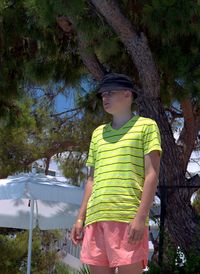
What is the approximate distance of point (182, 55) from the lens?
5.34 metres

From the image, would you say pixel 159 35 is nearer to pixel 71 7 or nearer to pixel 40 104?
pixel 71 7

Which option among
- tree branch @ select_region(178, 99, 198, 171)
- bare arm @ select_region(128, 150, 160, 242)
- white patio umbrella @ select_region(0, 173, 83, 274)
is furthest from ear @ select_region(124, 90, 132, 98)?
tree branch @ select_region(178, 99, 198, 171)

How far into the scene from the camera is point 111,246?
264 centimetres

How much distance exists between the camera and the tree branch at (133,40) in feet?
16.9

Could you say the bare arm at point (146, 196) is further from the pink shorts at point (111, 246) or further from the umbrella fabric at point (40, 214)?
the umbrella fabric at point (40, 214)

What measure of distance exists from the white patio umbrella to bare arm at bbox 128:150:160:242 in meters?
2.89

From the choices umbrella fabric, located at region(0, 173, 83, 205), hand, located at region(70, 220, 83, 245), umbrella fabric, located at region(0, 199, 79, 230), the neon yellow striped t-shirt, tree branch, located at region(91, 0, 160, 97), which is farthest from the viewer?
umbrella fabric, located at region(0, 199, 79, 230)

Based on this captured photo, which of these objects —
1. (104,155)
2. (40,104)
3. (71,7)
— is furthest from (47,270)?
(104,155)

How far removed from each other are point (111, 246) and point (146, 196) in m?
0.31

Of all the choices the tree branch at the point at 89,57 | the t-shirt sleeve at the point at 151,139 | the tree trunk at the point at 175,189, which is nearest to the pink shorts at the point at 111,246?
the t-shirt sleeve at the point at 151,139

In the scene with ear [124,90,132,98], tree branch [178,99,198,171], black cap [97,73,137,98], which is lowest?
ear [124,90,132,98]

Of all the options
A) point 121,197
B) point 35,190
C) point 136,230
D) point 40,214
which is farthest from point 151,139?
point 40,214

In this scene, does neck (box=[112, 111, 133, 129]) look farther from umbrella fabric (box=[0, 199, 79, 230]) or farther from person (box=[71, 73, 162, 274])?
umbrella fabric (box=[0, 199, 79, 230])

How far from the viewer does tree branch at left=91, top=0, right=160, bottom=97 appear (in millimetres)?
5137
